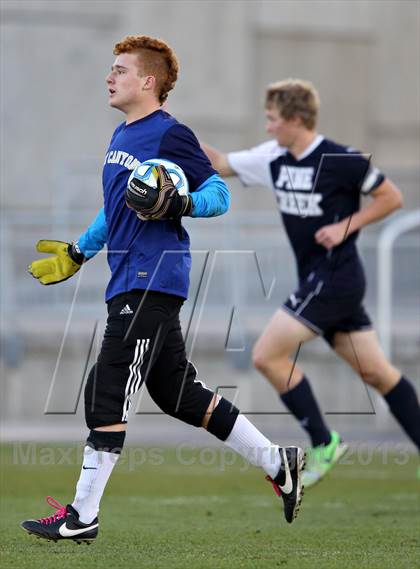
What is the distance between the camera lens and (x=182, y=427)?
1113cm

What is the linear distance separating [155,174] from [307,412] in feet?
8.87

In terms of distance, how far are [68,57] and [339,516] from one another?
11.3 metres

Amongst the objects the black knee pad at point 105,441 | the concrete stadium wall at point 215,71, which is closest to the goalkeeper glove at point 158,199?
the black knee pad at point 105,441

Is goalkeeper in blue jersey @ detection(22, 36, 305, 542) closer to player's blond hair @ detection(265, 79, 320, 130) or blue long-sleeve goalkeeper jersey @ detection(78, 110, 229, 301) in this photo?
blue long-sleeve goalkeeper jersey @ detection(78, 110, 229, 301)

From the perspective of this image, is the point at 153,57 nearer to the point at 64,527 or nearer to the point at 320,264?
the point at 64,527

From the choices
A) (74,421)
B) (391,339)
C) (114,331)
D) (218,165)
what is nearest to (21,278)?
(74,421)

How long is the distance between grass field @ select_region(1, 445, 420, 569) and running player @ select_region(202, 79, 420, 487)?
0.55 meters

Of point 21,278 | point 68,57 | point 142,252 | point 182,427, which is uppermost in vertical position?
point 142,252

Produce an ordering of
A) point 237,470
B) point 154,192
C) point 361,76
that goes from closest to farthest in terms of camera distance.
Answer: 1. point 154,192
2. point 237,470
3. point 361,76

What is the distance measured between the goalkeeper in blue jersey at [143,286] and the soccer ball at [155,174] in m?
0.02

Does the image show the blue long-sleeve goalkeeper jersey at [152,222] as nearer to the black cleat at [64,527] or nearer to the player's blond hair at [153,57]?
the player's blond hair at [153,57]

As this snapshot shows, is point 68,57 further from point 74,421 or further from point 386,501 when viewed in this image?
point 386,501

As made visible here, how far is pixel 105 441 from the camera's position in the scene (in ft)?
15.3

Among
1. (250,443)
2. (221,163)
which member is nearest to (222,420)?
(250,443)
